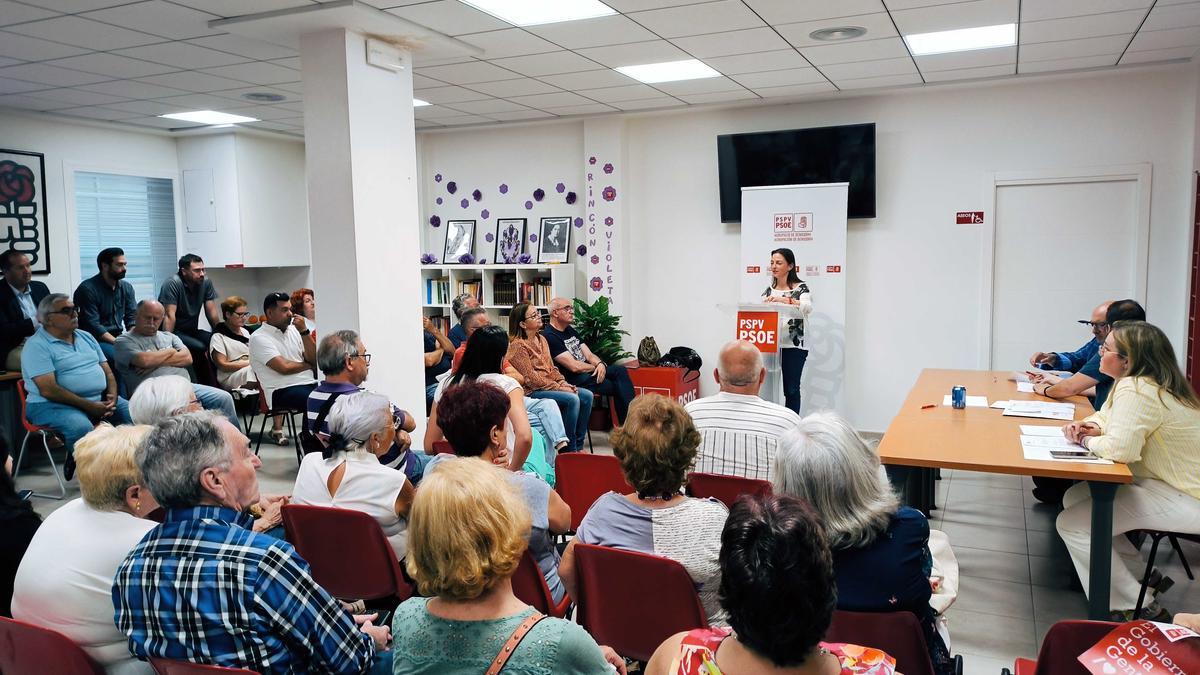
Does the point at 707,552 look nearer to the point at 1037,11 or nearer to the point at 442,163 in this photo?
the point at 1037,11

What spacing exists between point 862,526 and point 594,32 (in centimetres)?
395

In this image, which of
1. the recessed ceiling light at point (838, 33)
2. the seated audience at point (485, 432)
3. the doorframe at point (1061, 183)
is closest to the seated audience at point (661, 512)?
the seated audience at point (485, 432)

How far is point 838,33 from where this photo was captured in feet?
17.6

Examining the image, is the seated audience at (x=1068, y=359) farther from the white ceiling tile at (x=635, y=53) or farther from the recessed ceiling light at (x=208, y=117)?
the recessed ceiling light at (x=208, y=117)

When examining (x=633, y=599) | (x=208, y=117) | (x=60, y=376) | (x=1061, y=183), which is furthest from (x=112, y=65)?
(x=1061, y=183)

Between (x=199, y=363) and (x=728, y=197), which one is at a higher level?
(x=728, y=197)

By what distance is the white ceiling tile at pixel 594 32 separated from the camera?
4.99 metres

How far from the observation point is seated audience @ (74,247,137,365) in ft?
23.5

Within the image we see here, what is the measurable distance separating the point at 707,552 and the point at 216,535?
1.25 m

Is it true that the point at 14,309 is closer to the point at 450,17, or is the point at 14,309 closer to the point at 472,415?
the point at 450,17

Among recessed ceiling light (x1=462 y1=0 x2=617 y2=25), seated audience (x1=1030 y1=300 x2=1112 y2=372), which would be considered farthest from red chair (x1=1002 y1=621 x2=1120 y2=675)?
seated audience (x1=1030 y1=300 x2=1112 y2=372)

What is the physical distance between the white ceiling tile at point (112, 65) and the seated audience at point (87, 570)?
4.43 meters

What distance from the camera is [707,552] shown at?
2338 millimetres

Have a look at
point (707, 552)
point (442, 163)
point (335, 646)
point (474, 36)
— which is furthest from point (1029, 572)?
point (442, 163)
